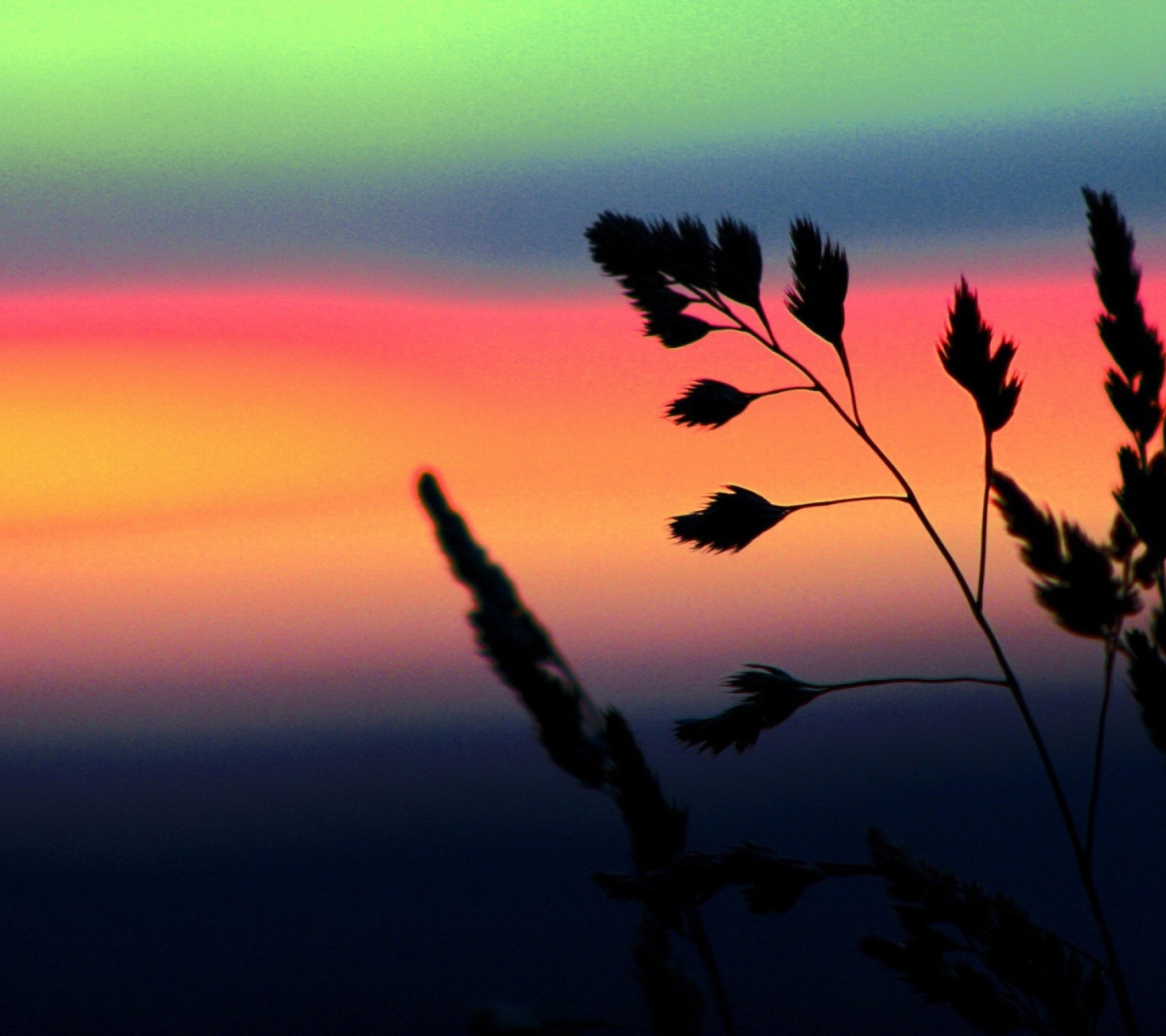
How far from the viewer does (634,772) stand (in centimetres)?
150

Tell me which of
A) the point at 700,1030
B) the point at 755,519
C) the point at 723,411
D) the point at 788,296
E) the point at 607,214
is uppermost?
the point at 607,214

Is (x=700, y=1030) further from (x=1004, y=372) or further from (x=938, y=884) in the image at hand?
(x=1004, y=372)

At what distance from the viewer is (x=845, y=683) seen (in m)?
1.57

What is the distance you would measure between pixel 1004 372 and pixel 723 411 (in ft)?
1.29

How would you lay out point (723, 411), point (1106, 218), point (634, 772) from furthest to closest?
1. point (723, 411)
2. point (1106, 218)
3. point (634, 772)

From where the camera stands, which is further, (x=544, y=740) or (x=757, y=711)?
(x=757, y=711)

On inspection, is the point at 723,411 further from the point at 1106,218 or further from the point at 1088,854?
the point at 1088,854

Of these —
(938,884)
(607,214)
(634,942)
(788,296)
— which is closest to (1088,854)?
(938,884)

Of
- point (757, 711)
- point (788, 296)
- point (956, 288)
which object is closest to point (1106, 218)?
point (956, 288)

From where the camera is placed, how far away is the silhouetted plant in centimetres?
137

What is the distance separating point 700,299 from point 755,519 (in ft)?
1.10

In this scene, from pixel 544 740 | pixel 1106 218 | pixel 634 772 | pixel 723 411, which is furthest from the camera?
pixel 723 411

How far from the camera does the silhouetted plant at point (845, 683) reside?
54.1 inches

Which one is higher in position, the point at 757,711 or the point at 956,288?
the point at 956,288
